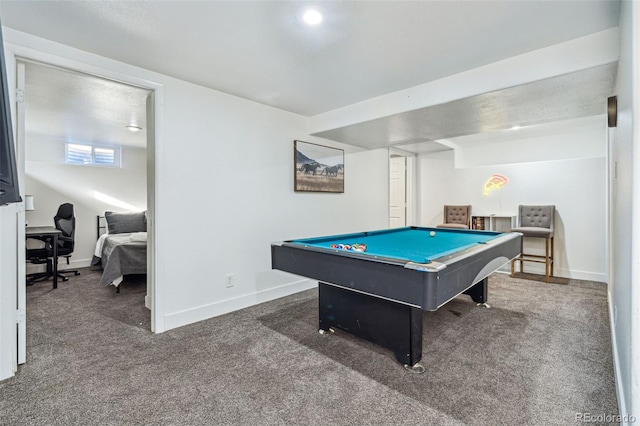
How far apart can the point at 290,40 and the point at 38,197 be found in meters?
5.51

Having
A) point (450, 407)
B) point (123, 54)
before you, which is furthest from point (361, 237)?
point (123, 54)

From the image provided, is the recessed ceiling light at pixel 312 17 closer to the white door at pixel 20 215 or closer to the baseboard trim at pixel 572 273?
the white door at pixel 20 215

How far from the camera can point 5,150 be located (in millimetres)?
1515

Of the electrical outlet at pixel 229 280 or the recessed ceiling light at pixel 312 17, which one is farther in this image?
the electrical outlet at pixel 229 280

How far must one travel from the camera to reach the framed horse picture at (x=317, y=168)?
153 inches

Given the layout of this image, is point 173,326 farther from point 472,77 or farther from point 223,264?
point 472,77

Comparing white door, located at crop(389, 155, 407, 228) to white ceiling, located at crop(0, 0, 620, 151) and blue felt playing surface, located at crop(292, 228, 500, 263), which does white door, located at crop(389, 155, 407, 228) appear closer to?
blue felt playing surface, located at crop(292, 228, 500, 263)

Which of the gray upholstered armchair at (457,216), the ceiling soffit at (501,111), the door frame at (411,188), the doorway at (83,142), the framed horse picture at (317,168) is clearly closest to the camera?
the ceiling soffit at (501,111)

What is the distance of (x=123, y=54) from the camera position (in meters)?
2.38

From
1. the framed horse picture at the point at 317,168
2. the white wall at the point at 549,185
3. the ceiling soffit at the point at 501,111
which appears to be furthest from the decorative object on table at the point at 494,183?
the framed horse picture at the point at 317,168

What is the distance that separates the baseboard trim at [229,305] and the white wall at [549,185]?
3.71 metres

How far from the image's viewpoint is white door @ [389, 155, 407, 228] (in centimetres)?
659

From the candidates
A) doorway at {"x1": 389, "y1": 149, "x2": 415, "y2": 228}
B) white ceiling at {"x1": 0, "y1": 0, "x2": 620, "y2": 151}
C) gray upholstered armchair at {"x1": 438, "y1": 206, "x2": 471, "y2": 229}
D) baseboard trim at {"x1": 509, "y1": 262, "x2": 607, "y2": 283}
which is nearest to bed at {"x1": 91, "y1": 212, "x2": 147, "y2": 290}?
white ceiling at {"x1": 0, "y1": 0, "x2": 620, "y2": 151}

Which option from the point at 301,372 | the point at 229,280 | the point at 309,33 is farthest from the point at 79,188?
the point at 301,372
